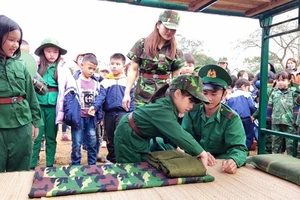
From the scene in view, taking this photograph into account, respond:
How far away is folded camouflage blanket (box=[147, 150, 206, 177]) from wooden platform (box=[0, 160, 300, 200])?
0.07m

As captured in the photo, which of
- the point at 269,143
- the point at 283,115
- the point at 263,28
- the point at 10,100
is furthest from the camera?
the point at 269,143

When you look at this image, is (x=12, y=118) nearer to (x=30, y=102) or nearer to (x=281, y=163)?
(x=30, y=102)

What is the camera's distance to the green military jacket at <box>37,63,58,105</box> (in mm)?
3128

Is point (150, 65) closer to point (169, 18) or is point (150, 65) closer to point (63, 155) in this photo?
point (169, 18)

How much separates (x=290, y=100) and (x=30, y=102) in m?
3.15

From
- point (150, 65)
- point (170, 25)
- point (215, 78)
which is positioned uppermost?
point (170, 25)

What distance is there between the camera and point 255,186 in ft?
4.54

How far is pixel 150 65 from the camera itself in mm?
2443

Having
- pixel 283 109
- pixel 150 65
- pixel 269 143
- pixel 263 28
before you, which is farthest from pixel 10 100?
pixel 269 143

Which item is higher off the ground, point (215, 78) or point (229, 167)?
point (215, 78)

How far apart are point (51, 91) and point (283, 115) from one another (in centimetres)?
272

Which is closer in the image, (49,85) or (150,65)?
(150,65)

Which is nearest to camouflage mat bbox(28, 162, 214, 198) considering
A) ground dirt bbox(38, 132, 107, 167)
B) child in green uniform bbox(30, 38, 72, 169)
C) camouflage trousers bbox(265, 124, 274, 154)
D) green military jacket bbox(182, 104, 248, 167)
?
green military jacket bbox(182, 104, 248, 167)

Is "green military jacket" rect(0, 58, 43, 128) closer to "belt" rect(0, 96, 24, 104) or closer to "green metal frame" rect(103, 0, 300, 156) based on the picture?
"belt" rect(0, 96, 24, 104)
